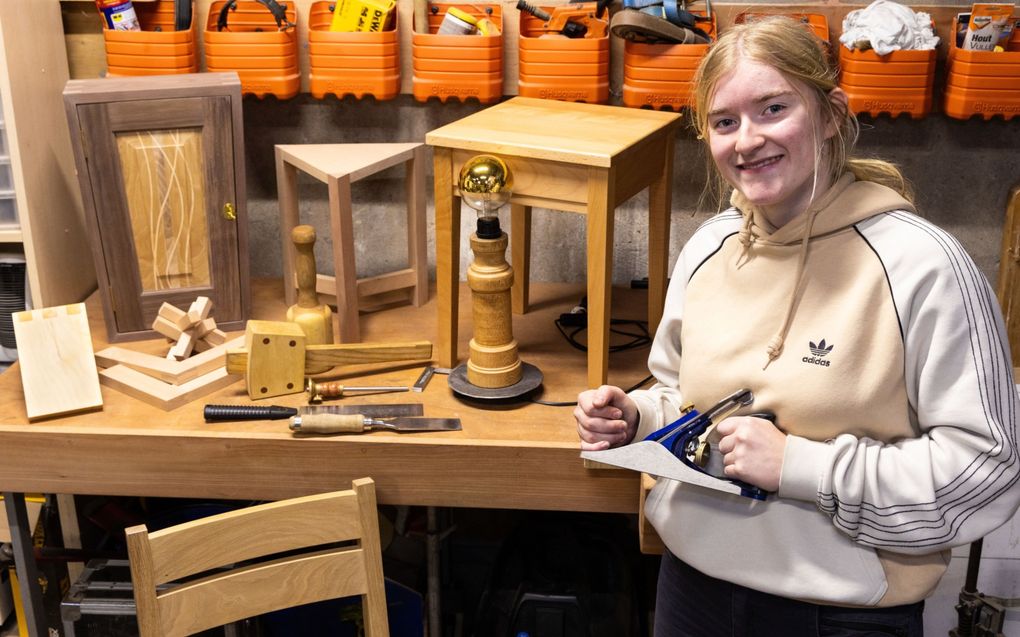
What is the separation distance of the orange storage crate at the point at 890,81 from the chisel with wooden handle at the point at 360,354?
0.99 metres

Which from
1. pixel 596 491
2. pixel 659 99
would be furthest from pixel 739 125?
pixel 659 99

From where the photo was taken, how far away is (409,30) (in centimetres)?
233

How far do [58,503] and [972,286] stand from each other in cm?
191

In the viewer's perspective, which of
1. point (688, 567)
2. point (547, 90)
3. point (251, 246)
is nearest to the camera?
point (688, 567)

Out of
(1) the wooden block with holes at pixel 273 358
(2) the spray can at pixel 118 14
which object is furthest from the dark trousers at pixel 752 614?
(2) the spray can at pixel 118 14

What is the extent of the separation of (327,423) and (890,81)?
4.24ft

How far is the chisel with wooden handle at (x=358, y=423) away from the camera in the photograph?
1775mm

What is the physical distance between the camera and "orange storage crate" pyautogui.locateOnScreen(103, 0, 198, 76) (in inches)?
88.4

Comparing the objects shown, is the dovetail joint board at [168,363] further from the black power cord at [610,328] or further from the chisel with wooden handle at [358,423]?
the black power cord at [610,328]

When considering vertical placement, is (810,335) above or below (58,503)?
above

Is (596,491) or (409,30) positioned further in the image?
(409,30)

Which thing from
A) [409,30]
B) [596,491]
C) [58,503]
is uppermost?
[409,30]

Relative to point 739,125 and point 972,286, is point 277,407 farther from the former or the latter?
point 972,286

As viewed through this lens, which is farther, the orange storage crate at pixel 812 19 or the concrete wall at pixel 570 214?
the concrete wall at pixel 570 214
